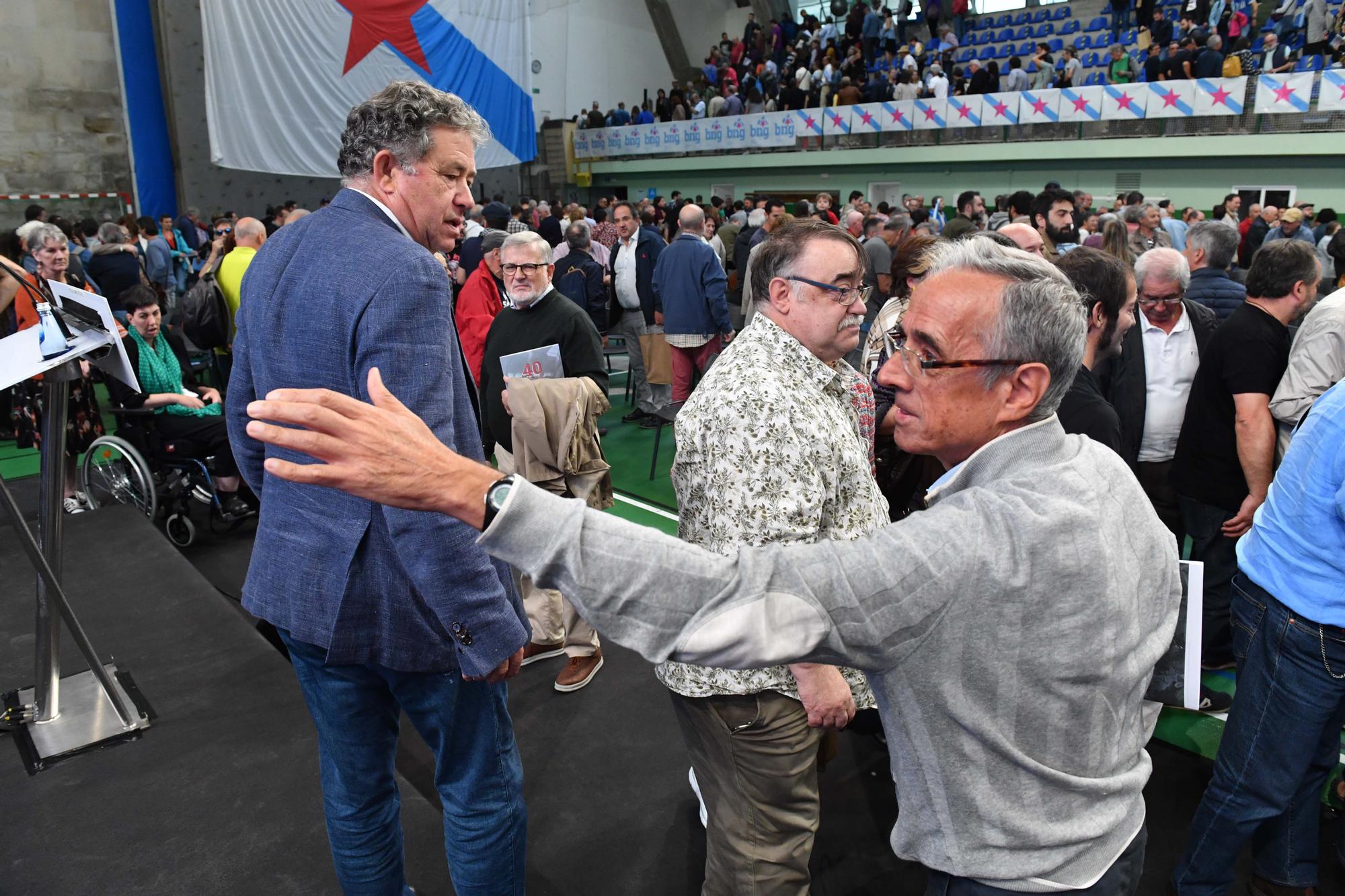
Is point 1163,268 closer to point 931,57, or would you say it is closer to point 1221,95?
point 1221,95

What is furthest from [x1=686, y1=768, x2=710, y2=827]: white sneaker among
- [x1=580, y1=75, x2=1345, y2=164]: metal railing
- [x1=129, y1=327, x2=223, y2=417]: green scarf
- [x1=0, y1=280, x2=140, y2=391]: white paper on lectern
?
[x1=580, y1=75, x2=1345, y2=164]: metal railing

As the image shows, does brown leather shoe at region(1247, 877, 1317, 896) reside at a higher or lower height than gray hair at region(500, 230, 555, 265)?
lower

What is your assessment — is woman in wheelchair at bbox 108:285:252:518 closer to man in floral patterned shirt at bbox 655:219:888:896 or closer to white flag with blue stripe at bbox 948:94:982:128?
man in floral patterned shirt at bbox 655:219:888:896

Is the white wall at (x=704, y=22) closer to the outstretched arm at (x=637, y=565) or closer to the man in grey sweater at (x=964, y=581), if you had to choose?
the man in grey sweater at (x=964, y=581)

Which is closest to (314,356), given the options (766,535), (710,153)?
(766,535)

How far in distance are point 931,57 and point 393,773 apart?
2089 centimetres

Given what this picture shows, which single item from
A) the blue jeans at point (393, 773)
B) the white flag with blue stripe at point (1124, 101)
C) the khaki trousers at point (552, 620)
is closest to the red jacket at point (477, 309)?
the khaki trousers at point (552, 620)

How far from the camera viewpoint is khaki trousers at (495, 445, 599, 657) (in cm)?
343

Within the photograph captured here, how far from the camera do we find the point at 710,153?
2006cm

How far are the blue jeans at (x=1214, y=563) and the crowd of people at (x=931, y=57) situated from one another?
13.0 metres

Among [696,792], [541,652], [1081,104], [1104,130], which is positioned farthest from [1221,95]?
[696,792]

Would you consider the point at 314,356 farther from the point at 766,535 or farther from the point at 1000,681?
the point at 1000,681

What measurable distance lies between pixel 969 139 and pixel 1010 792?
1667 centimetres

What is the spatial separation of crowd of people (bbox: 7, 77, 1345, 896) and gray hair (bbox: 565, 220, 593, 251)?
3974 millimetres
